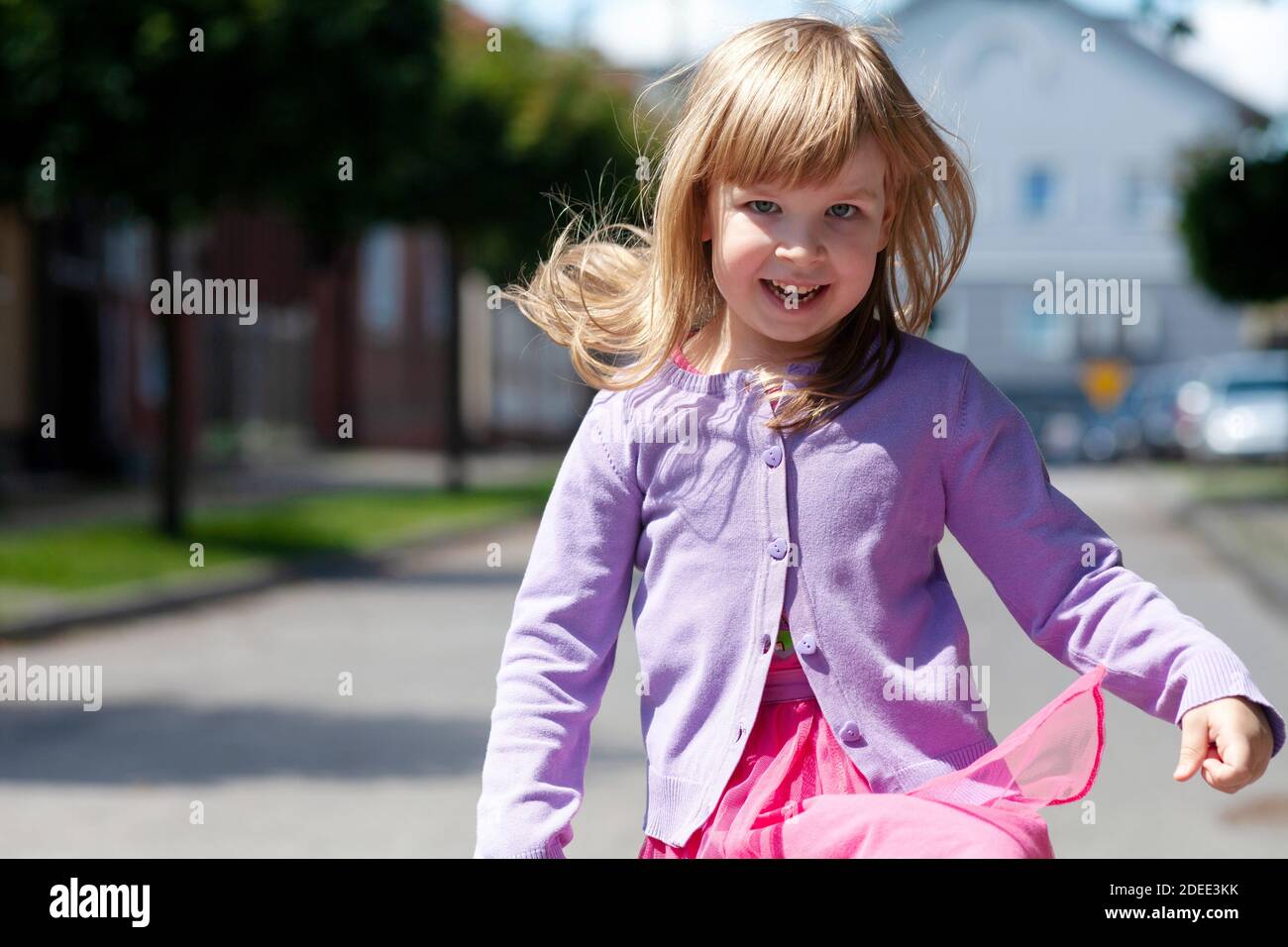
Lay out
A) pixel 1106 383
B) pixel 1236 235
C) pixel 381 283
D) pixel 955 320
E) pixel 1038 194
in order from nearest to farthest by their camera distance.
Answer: pixel 1236 235, pixel 381 283, pixel 1106 383, pixel 1038 194, pixel 955 320

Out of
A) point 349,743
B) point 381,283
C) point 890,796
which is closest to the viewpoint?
point 890,796

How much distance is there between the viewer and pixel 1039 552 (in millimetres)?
2201

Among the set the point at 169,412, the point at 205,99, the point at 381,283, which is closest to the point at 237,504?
the point at 169,412

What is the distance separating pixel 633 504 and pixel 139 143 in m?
12.6

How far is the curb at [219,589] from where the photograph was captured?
11.1 meters

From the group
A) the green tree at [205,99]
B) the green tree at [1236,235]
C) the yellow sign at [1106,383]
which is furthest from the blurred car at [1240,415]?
the green tree at [205,99]

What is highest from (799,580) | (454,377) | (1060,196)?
(1060,196)

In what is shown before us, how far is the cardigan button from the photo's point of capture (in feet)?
7.03

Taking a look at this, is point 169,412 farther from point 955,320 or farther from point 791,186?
point 955,320

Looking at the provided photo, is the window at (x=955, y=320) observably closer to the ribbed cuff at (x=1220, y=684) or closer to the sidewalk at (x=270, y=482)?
the sidewalk at (x=270, y=482)

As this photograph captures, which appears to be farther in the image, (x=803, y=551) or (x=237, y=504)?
(x=237, y=504)

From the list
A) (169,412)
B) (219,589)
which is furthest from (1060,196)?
(219,589)

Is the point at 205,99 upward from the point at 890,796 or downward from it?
upward

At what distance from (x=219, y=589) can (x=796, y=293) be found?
11661 millimetres
